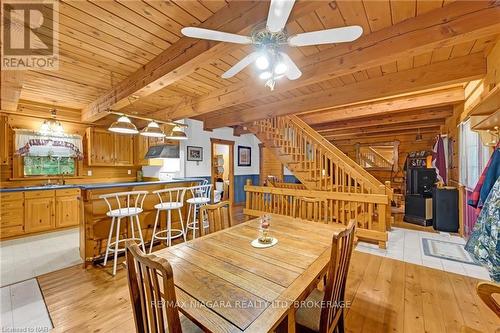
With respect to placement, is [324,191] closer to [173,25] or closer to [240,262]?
[240,262]

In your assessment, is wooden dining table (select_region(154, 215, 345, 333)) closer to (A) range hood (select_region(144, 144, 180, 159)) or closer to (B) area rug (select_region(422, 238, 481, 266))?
(B) area rug (select_region(422, 238, 481, 266))

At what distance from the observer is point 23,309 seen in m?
2.04

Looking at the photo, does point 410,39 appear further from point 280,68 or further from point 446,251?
point 446,251

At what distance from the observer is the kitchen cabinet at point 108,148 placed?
16.4 feet

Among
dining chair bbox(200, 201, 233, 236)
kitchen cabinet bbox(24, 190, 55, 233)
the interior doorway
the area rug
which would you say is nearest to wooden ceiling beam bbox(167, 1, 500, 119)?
dining chair bbox(200, 201, 233, 236)

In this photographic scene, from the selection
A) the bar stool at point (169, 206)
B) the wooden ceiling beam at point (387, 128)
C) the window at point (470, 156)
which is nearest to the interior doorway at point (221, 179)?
the bar stool at point (169, 206)

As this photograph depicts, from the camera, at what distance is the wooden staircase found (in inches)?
164

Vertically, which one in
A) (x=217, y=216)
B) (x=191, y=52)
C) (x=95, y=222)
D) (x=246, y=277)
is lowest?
(x=95, y=222)

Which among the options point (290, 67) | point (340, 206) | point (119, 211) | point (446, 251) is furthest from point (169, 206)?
point (446, 251)

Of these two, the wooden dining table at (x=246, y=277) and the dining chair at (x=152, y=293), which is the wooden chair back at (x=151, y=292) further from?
the wooden dining table at (x=246, y=277)

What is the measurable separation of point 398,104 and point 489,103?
2.70m

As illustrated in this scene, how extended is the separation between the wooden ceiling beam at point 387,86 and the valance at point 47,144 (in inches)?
154

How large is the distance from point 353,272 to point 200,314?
249 centimetres

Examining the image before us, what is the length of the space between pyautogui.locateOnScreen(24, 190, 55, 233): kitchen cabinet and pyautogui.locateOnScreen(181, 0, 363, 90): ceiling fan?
4.74 meters
